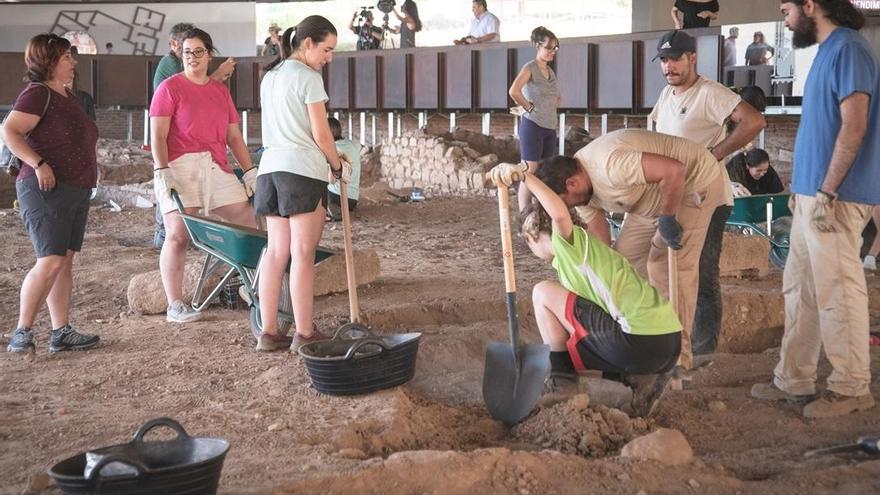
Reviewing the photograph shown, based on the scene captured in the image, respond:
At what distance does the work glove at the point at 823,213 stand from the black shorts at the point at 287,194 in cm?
230

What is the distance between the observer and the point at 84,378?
5.01 m

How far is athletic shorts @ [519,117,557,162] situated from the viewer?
926cm

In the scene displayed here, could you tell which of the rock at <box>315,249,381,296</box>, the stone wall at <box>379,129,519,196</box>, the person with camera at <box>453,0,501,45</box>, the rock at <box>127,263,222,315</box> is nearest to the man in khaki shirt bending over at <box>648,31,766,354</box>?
the rock at <box>315,249,381,296</box>

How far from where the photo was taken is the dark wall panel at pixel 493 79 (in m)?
16.7

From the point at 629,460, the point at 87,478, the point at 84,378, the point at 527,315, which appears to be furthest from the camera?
the point at 527,315

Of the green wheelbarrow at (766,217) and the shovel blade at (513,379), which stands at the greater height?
the green wheelbarrow at (766,217)

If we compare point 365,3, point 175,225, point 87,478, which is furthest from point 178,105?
point 365,3

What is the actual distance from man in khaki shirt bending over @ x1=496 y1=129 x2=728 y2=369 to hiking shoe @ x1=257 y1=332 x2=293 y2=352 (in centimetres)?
171

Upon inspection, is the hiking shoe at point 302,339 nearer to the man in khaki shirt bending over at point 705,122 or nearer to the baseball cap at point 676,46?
the man in khaki shirt bending over at point 705,122

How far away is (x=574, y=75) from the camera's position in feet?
51.1

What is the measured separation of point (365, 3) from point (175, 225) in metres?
19.9

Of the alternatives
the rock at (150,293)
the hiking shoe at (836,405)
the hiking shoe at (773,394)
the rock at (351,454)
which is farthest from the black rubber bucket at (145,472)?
the rock at (150,293)

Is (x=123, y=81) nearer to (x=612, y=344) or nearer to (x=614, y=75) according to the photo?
(x=614, y=75)

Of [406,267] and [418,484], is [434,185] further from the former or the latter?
[418,484]
